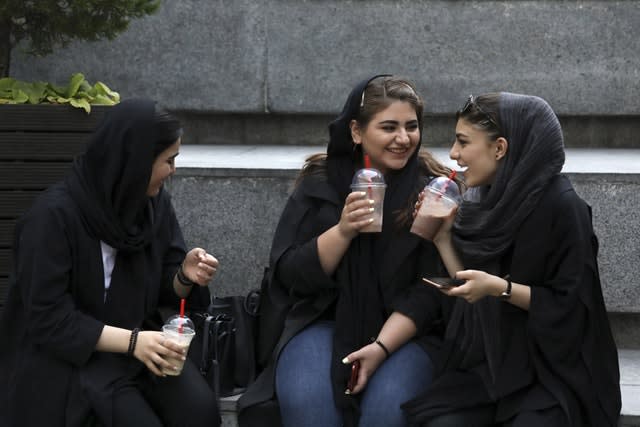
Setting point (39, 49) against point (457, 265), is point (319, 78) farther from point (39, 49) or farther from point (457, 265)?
point (457, 265)

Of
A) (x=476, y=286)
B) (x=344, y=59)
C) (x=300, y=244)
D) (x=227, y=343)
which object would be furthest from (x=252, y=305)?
(x=344, y=59)

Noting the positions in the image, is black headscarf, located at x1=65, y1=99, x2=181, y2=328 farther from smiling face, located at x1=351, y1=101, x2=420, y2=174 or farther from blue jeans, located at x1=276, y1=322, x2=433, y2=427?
smiling face, located at x1=351, y1=101, x2=420, y2=174

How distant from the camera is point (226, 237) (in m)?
4.75

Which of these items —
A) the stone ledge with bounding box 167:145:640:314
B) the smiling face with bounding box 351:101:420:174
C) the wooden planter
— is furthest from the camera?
the stone ledge with bounding box 167:145:640:314

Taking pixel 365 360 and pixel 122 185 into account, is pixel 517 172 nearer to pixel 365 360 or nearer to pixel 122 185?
pixel 365 360

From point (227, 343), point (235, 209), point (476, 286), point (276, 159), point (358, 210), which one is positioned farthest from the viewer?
point (276, 159)

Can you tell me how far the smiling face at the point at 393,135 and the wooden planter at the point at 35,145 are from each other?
4.05 feet

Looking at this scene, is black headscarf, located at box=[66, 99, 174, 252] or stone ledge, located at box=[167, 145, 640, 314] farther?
stone ledge, located at box=[167, 145, 640, 314]

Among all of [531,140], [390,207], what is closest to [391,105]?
[390,207]

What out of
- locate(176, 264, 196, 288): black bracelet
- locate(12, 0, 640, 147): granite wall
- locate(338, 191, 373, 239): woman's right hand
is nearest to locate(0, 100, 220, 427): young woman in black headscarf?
locate(176, 264, 196, 288): black bracelet

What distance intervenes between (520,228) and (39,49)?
2.41m

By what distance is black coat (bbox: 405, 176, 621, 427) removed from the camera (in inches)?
137

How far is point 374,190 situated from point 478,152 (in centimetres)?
37

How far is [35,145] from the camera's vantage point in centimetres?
444
